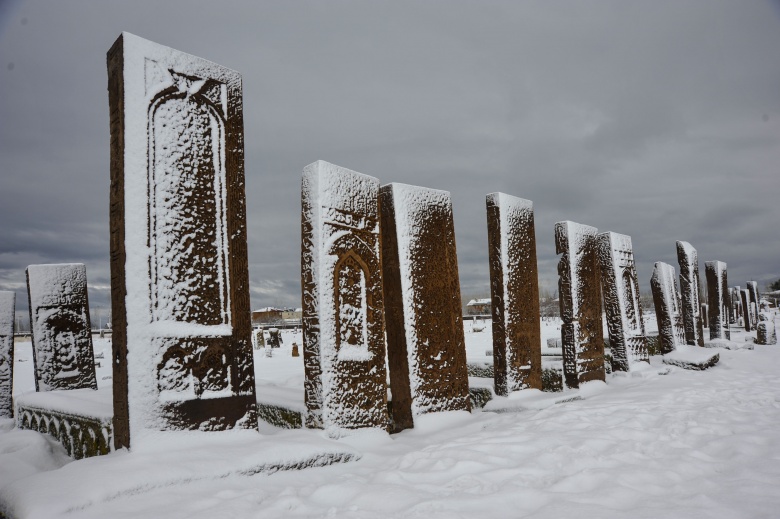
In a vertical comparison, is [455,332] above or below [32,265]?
below

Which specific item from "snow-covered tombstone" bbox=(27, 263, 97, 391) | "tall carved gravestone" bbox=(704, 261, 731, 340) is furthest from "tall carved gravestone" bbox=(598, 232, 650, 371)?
"snow-covered tombstone" bbox=(27, 263, 97, 391)

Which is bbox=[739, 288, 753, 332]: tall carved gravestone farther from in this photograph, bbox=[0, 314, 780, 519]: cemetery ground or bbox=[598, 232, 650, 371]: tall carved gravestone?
bbox=[0, 314, 780, 519]: cemetery ground

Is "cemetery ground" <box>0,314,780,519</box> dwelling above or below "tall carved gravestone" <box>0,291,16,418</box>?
below

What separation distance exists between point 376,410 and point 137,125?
2.39 metres

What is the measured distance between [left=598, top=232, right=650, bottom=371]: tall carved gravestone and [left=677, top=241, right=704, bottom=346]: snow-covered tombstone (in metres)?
2.99

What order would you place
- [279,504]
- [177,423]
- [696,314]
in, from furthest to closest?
[696,314] → [177,423] → [279,504]

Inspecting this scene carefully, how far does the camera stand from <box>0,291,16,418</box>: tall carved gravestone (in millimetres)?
5129

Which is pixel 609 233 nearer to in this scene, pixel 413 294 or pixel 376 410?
pixel 413 294

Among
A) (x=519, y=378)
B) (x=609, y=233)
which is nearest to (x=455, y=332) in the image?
(x=519, y=378)

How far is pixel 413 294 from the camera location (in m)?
3.98

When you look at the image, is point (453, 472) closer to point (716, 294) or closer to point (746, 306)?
point (716, 294)

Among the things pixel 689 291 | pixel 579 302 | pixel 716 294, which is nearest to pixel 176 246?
pixel 579 302

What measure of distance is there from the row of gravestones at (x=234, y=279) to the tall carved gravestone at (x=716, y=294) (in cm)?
866

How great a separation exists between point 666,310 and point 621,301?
190 centimetres
